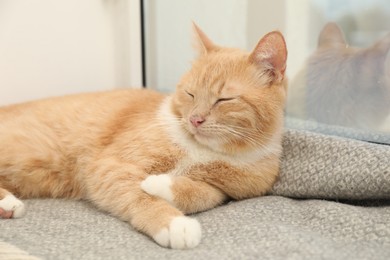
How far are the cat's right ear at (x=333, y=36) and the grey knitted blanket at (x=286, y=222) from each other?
17.4 inches

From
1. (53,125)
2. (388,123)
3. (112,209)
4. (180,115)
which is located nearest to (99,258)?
(112,209)

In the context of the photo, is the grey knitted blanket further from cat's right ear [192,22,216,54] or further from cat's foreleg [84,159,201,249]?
cat's right ear [192,22,216,54]

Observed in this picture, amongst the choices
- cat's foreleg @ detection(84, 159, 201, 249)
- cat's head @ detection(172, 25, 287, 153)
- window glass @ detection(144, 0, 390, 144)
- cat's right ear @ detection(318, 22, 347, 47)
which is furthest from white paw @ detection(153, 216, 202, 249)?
cat's right ear @ detection(318, 22, 347, 47)

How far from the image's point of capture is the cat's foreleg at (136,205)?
3.44 feet

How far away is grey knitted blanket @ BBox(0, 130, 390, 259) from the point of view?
100 centimetres

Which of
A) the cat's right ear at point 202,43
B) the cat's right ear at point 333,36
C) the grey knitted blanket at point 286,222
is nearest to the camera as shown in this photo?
the grey knitted blanket at point 286,222

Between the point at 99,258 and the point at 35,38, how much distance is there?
45.1 inches

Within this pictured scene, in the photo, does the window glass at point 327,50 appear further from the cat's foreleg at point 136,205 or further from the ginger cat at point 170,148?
the cat's foreleg at point 136,205

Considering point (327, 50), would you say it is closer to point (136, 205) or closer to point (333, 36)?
point (333, 36)

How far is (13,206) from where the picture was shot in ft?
4.11

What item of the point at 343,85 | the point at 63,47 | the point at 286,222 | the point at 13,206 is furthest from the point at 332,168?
the point at 63,47

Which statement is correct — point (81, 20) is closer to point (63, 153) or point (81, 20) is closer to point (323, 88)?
point (63, 153)

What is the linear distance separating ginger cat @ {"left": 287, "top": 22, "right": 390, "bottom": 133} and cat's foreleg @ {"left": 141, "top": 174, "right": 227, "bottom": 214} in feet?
2.07

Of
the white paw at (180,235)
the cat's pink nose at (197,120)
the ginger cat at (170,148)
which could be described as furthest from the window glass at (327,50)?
the white paw at (180,235)
